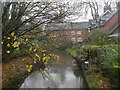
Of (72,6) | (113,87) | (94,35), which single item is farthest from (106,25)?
(113,87)

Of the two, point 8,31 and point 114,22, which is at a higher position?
point 114,22

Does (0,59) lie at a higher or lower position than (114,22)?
lower

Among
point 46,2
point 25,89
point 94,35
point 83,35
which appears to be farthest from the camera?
point 83,35

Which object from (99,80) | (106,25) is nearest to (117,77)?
(99,80)

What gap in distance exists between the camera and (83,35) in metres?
27.7

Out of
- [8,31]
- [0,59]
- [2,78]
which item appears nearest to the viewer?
[8,31]

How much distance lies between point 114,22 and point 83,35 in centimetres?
894

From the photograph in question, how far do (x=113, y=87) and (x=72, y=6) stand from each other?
3.49 m

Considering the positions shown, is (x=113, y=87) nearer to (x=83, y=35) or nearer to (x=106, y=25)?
(x=106, y=25)

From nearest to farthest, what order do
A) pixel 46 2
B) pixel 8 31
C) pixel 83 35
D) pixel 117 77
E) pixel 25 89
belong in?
pixel 117 77 → pixel 8 31 → pixel 46 2 → pixel 25 89 → pixel 83 35

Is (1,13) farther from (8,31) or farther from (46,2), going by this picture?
(46,2)

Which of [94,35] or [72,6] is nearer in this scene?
[72,6]

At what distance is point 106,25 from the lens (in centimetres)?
2048

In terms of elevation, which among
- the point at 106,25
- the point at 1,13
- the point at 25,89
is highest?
the point at 106,25
